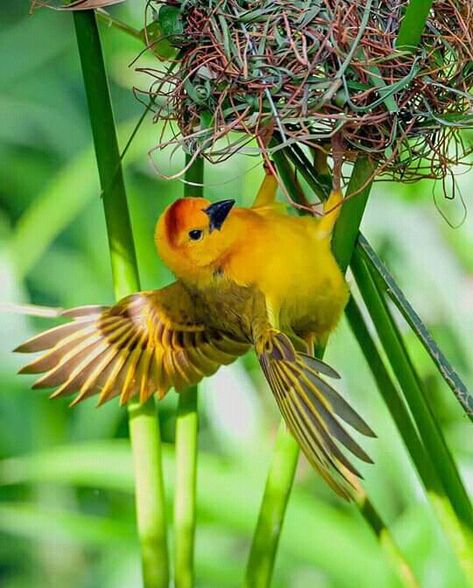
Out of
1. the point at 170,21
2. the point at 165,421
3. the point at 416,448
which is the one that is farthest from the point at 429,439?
the point at 165,421

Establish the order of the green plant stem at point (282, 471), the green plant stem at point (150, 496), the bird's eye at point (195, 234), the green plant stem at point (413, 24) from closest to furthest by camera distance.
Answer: the green plant stem at point (413, 24)
the green plant stem at point (282, 471)
the green plant stem at point (150, 496)
the bird's eye at point (195, 234)

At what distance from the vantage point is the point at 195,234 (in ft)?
4.23

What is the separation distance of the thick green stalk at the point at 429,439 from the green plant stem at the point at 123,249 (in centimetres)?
25

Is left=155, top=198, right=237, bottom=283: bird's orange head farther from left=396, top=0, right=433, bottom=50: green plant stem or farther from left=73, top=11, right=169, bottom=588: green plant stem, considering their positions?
left=396, top=0, right=433, bottom=50: green plant stem

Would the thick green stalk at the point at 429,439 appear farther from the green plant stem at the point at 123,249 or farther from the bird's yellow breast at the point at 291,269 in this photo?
the green plant stem at the point at 123,249

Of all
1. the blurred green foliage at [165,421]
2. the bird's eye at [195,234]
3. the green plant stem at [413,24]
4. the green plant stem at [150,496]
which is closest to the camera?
the green plant stem at [413,24]

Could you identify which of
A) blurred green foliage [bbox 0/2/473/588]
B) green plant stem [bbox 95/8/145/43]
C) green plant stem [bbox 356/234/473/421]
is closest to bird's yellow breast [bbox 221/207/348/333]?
green plant stem [bbox 356/234/473/421]

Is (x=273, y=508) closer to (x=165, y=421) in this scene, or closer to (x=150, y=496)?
(x=150, y=496)

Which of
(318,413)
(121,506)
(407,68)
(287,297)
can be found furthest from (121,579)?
(407,68)

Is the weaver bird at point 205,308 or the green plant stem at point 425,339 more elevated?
the weaver bird at point 205,308

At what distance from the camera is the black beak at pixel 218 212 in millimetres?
1261

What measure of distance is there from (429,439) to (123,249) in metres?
0.37

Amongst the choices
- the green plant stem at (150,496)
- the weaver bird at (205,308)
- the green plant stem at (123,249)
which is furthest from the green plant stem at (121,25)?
the green plant stem at (150,496)

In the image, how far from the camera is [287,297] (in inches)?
49.3
